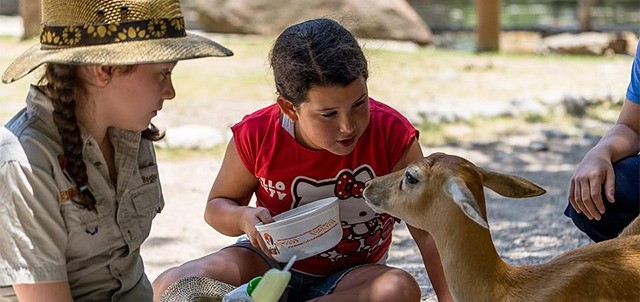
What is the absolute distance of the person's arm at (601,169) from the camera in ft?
9.95

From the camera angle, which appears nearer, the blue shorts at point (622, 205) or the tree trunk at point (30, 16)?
the blue shorts at point (622, 205)

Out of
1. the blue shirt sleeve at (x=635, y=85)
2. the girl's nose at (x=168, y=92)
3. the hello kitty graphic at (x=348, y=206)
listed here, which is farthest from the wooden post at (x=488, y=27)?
the girl's nose at (x=168, y=92)

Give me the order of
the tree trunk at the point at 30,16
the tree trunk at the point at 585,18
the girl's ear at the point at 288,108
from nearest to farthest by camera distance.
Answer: the girl's ear at the point at 288,108 → the tree trunk at the point at 30,16 → the tree trunk at the point at 585,18

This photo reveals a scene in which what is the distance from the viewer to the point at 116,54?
2535 millimetres

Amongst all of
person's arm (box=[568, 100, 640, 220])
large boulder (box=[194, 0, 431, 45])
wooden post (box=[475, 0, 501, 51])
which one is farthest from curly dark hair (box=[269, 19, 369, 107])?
large boulder (box=[194, 0, 431, 45])

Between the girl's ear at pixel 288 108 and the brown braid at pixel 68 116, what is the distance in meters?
0.59

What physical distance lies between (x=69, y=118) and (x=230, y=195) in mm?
684

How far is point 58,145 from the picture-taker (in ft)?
8.55

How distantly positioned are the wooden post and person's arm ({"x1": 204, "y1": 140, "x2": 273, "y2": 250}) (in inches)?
376

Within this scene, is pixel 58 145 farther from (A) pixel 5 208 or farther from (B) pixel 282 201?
(B) pixel 282 201

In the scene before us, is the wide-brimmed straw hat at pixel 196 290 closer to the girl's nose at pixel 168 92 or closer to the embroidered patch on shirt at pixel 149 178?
the embroidered patch on shirt at pixel 149 178

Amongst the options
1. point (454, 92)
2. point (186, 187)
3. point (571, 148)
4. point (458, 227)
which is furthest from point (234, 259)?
point (454, 92)

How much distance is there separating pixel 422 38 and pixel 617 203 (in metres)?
10.2

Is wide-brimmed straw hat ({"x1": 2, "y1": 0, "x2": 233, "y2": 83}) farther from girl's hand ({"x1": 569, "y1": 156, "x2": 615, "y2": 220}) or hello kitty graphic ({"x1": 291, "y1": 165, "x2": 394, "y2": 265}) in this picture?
girl's hand ({"x1": 569, "y1": 156, "x2": 615, "y2": 220})
